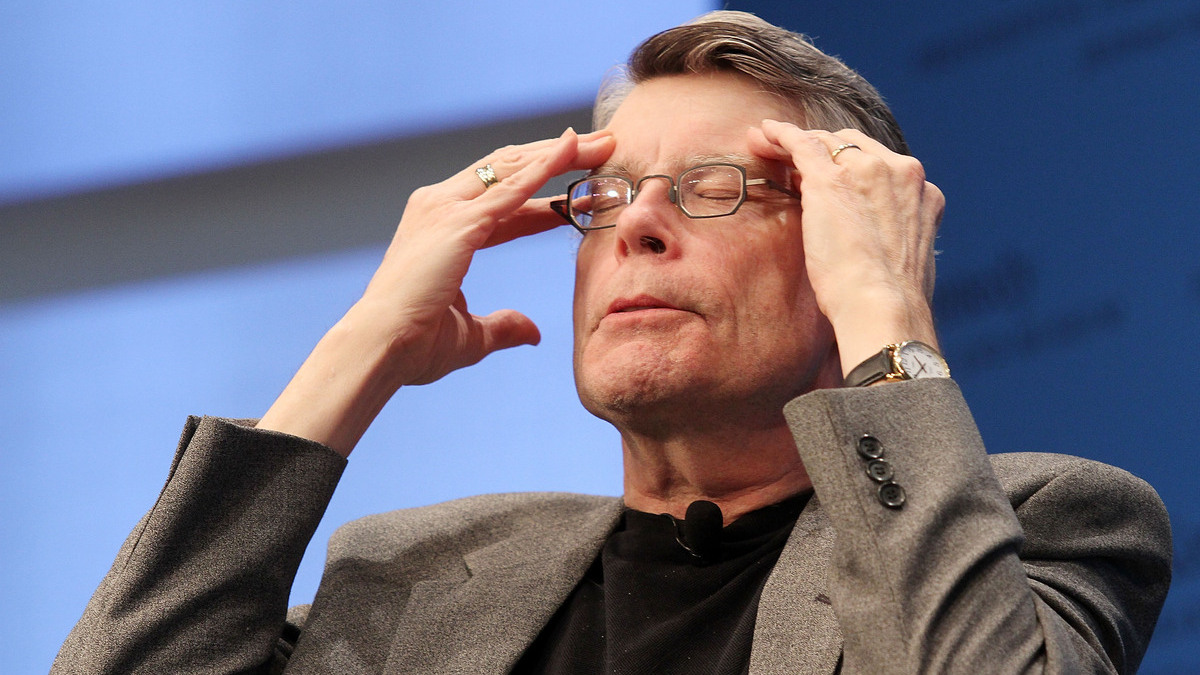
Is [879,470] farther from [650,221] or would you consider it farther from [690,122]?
[690,122]

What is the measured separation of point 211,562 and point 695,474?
68 cm

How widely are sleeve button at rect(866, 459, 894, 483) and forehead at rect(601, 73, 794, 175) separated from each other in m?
0.61

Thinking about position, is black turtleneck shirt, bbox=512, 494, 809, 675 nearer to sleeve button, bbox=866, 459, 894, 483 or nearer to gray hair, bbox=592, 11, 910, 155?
sleeve button, bbox=866, 459, 894, 483

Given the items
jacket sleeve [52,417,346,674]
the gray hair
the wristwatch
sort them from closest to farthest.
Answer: the wristwatch
jacket sleeve [52,417,346,674]
the gray hair

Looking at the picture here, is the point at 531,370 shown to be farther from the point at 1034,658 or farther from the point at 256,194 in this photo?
the point at 1034,658

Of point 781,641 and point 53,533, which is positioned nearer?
point 781,641

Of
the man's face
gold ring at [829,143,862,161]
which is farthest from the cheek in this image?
gold ring at [829,143,862,161]

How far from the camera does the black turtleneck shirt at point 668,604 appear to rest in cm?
146

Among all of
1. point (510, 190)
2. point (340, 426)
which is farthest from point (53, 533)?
point (510, 190)

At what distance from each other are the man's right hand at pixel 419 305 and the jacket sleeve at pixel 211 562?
8 cm

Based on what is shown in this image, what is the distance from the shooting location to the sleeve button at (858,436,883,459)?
117cm

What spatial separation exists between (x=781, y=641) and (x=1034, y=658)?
0.97 ft

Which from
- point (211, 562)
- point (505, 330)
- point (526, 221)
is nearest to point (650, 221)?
point (526, 221)

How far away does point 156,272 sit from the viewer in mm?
2639
